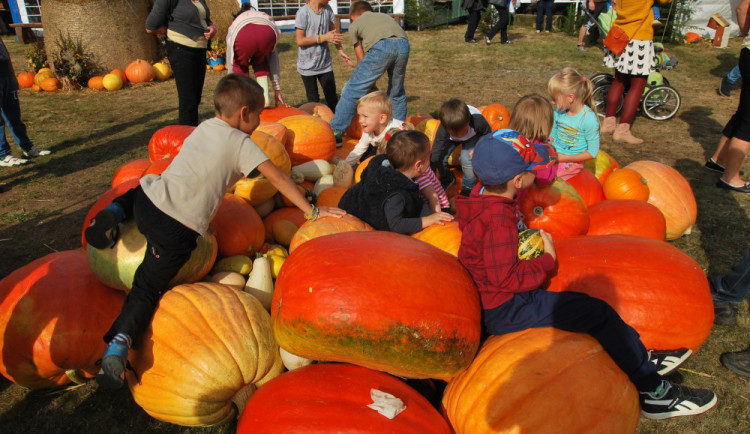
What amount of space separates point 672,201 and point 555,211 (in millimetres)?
1669

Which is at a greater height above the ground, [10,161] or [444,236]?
[444,236]

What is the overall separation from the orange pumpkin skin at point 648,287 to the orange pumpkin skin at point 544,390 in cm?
51

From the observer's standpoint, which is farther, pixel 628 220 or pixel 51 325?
pixel 628 220

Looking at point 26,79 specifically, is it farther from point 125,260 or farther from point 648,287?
point 648,287

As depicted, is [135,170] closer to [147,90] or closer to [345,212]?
[345,212]

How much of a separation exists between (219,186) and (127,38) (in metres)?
11.2

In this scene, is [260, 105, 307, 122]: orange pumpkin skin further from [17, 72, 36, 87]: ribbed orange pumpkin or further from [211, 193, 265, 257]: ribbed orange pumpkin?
[17, 72, 36, 87]: ribbed orange pumpkin

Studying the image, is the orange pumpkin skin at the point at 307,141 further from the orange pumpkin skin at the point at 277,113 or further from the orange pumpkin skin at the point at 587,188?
the orange pumpkin skin at the point at 587,188

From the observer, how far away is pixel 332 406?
6.77ft

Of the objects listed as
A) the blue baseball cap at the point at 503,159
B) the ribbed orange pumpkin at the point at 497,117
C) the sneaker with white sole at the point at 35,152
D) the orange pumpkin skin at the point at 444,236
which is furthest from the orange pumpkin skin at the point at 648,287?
the sneaker with white sole at the point at 35,152

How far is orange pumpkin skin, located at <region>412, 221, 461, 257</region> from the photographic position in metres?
3.12

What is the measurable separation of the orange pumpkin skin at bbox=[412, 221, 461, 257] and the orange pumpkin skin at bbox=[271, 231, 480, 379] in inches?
25.8

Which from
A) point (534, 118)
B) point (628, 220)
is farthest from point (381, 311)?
point (534, 118)

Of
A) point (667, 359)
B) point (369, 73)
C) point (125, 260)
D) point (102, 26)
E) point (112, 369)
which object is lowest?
point (667, 359)
